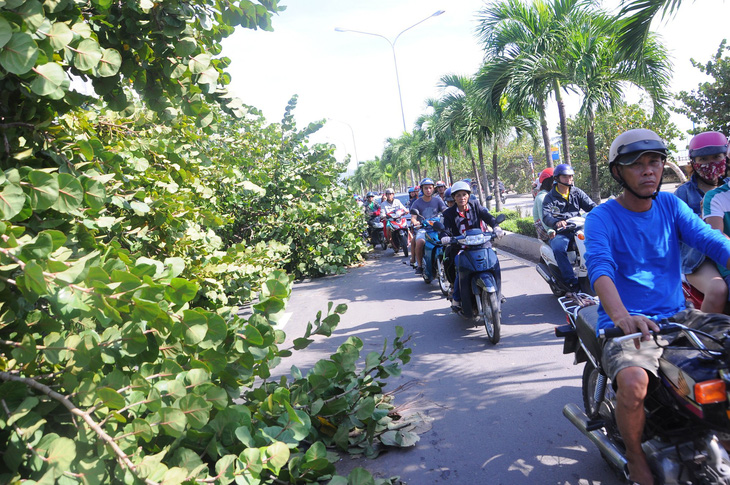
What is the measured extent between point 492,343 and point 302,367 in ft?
7.04

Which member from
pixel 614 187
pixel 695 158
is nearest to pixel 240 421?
pixel 695 158

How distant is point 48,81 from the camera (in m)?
1.96

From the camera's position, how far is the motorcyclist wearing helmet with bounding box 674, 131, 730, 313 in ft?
11.9

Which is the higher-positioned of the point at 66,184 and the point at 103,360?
the point at 66,184

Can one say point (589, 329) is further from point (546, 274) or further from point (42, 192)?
point (546, 274)

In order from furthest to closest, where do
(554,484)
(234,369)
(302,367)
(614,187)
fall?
(614,187) → (302,367) → (554,484) → (234,369)

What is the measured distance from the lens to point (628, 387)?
2.55 meters

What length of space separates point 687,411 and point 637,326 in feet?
1.29

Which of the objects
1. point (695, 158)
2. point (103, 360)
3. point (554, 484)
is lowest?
point (554, 484)

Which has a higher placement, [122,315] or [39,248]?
[39,248]

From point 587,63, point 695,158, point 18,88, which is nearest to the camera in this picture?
point 18,88

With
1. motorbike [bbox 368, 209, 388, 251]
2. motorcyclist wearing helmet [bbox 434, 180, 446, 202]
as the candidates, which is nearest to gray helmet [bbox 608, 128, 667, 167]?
motorcyclist wearing helmet [bbox 434, 180, 446, 202]

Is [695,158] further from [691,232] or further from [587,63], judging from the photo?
[587,63]

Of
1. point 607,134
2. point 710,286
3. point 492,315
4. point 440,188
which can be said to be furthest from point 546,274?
point 607,134
